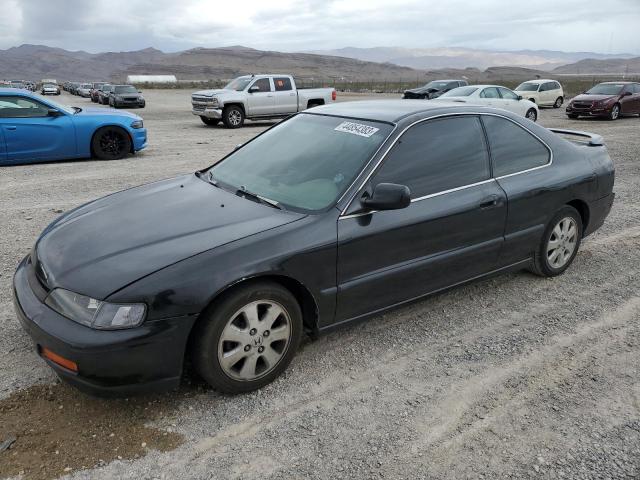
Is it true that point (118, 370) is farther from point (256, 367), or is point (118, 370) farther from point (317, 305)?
point (317, 305)

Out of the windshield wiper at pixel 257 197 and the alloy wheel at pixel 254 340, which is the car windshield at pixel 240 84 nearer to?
the windshield wiper at pixel 257 197

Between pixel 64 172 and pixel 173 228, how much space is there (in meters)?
7.10

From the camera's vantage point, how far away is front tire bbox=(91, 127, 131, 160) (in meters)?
9.99

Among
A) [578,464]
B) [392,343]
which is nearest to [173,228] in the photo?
[392,343]

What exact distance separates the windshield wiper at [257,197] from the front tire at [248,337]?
0.58 meters

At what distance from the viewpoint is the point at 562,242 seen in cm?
448

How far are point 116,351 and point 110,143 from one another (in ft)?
28.4

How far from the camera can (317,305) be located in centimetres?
303

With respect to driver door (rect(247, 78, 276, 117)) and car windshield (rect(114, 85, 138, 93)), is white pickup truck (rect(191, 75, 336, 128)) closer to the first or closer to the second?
driver door (rect(247, 78, 276, 117))

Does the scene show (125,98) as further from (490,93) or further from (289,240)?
(289,240)

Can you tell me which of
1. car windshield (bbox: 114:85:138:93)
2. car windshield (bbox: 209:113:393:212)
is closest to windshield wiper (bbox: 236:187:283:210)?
car windshield (bbox: 209:113:393:212)

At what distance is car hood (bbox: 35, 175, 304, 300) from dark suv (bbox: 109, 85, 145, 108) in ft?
98.9

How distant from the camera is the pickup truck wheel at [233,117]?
16.6m

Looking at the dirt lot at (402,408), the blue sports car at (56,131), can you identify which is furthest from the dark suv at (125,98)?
the dirt lot at (402,408)
